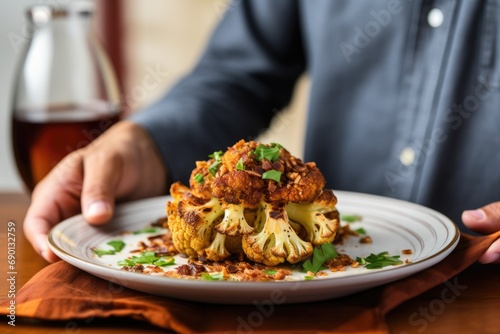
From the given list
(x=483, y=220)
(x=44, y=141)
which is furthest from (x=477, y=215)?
(x=44, y=141)

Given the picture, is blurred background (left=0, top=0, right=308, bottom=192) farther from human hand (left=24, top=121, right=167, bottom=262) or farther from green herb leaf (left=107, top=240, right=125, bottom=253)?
green herb leaf (left=107, top=240, right=125, bottom=253)

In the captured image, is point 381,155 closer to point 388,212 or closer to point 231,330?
point 388,212

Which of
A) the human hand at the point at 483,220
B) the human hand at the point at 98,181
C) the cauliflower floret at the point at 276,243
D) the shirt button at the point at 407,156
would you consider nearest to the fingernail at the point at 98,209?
the human hand at the point at 98,181

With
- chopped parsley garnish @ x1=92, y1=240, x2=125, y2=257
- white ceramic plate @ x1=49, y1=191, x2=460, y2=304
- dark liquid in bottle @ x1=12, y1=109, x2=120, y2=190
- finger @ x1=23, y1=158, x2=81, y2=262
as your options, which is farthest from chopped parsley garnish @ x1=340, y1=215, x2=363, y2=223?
dark liquid in bottle @ x1=12, y1=109, x2=120, y2=190

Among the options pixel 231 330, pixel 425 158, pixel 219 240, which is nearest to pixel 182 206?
pixel 219 240

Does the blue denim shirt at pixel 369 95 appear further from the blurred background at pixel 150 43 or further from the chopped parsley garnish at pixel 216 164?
the blurred background at pixel 150 43

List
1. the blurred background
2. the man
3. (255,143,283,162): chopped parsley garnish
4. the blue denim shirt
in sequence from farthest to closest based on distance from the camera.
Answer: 1. the blurred background
2. the blue denim shirt
3. the man
4. (255,143,283,162): chopped parsley garnish
